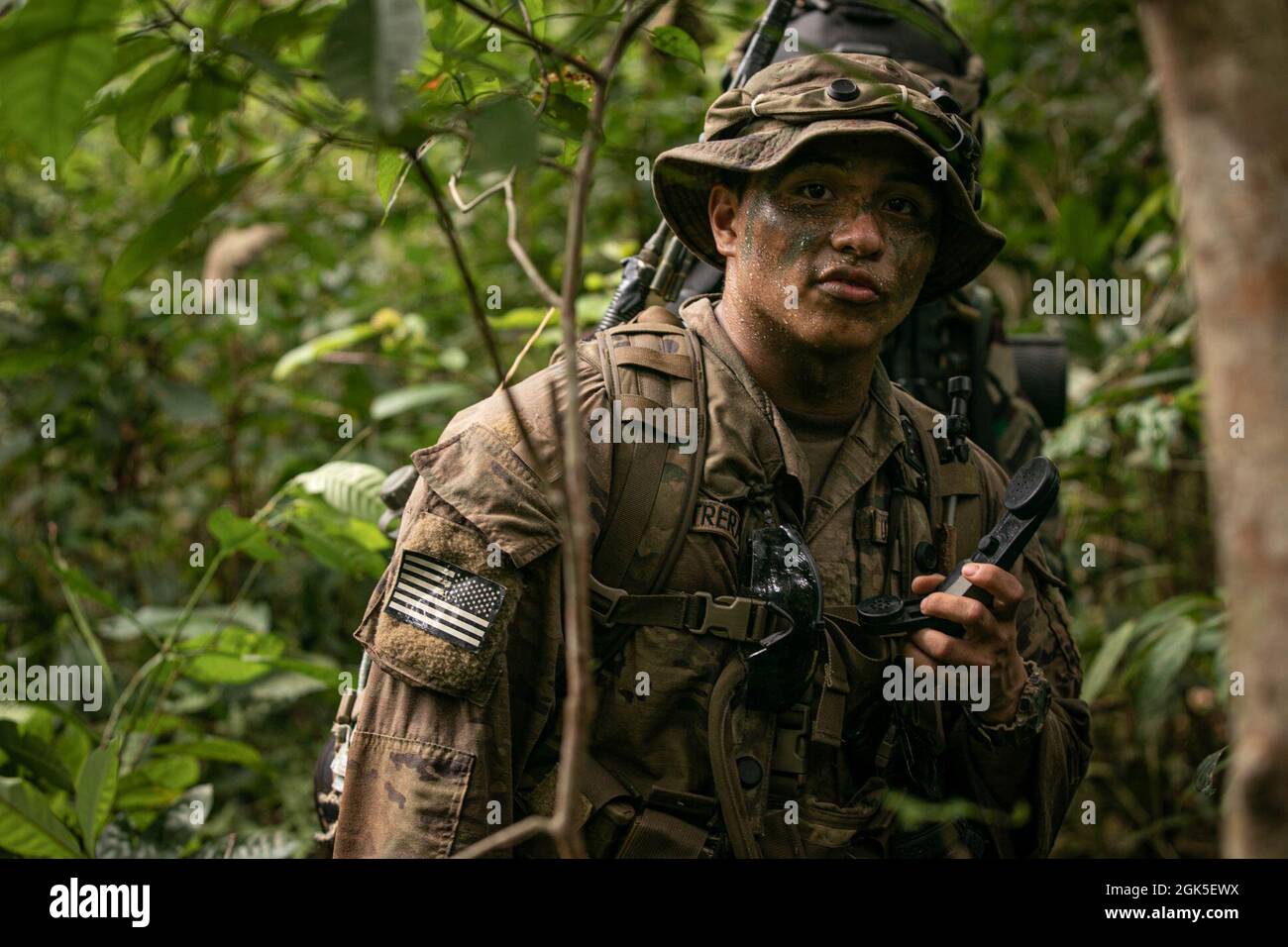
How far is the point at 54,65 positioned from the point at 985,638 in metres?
1.83

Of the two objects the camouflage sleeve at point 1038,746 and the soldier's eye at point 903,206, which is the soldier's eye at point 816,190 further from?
the camouflage sleeve at point 1038,746

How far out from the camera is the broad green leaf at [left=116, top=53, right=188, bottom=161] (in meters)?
1.34

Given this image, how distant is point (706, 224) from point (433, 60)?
3.24ft

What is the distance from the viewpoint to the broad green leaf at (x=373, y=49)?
976mm

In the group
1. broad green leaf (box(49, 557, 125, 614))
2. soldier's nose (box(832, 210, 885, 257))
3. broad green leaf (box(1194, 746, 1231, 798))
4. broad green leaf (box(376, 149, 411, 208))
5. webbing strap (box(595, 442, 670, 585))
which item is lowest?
broad green leaf (box(1194, 746, 1231, 798))

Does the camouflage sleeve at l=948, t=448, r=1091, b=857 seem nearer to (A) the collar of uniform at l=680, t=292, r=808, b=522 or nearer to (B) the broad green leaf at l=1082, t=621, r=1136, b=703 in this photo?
(A) the collar of uniform at l=680, t=292, r=808, b=522

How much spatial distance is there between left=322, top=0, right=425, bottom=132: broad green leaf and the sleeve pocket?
127 centimetres

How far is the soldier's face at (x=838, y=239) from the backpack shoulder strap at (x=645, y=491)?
1.00 feet

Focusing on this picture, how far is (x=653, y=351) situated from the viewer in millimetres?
2316

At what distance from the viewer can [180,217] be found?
1241mm

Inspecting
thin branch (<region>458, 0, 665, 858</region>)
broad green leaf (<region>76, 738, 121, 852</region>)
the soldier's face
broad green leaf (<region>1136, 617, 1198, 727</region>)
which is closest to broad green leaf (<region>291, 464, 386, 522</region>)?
broad green leaf (<region>76, 738, 121, 852</region>)

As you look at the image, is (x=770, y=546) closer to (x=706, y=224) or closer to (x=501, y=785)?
(x=501, y=785)

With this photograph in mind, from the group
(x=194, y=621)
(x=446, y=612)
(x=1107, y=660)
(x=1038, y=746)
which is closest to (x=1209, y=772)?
(x=1038, y=746)

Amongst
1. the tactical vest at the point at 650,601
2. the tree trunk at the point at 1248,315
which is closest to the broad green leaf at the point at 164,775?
the tactical vest at the point at 650,601
